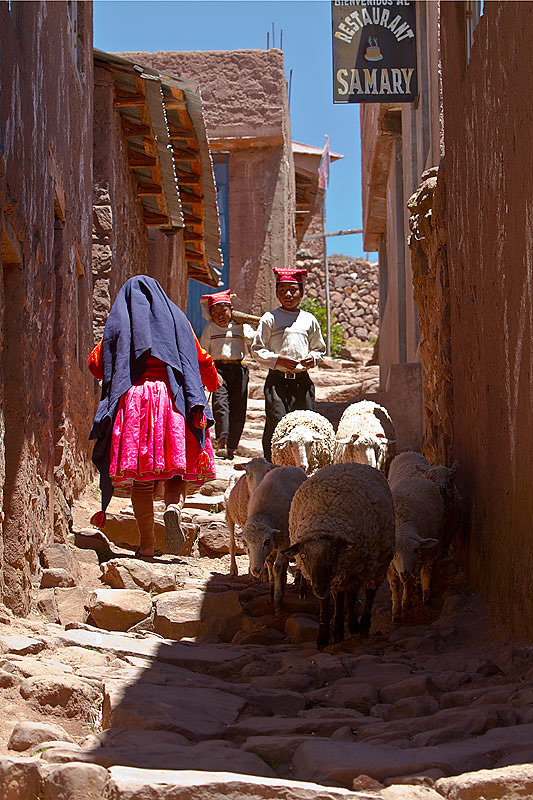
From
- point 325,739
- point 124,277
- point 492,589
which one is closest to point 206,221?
point 124,277

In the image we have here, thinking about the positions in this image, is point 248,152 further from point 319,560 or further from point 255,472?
point 319,560

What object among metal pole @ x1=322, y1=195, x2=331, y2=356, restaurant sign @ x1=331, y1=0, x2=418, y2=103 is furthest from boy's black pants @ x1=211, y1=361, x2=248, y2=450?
metal pole @ x1=322, y1=195, x2=331, y2=356

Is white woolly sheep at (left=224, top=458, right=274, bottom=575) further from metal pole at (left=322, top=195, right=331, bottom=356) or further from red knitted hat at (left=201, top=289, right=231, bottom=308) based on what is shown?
metal pole at (left=322, top=195, right=331, bottom=356)

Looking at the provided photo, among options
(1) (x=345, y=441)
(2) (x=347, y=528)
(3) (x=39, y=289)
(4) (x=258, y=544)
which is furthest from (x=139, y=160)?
(2) (x=347, y=528)

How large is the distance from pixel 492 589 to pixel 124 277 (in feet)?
26.3

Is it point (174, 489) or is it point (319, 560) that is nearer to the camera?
point (319, 560)

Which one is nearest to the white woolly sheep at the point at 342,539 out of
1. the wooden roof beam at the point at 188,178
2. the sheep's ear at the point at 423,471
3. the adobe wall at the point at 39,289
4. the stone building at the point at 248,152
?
the sheep's ear at the point at 423,471

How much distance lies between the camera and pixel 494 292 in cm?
456

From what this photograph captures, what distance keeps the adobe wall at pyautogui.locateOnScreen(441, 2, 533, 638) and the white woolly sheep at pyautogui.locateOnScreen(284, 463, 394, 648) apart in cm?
54

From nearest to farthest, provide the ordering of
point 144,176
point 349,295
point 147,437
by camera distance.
Answer: point 147,437
point 144,176
point 349,295

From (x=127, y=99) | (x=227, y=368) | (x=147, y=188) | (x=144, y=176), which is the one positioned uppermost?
(x=127, y=99)

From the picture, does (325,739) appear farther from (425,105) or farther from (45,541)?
(425,105)

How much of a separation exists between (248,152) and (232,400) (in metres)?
9.20

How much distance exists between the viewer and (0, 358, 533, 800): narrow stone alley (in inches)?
92.7
